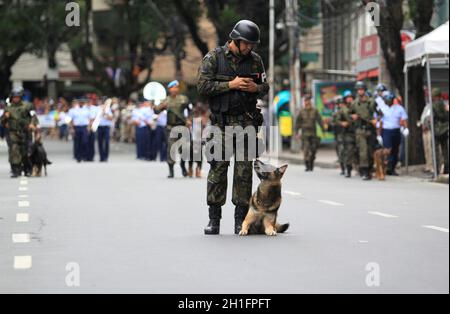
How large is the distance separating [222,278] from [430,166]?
59.1 ft

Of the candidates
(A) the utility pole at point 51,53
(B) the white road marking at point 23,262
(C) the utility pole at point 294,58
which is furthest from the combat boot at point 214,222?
(A) the utility pole at point 51,53

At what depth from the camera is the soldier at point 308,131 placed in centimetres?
2945

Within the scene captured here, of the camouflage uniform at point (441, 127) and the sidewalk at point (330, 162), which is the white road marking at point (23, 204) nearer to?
the sidewalk at point (330, 162)

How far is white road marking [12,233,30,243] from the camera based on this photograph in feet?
41.1

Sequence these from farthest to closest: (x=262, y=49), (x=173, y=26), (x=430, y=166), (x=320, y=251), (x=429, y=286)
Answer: (x=173, y=26)
(x=262, y=49)
(x=430, y=166)
(x=320, y=251)
(x=429, y=286)

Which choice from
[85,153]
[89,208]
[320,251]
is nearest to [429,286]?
[320,251]

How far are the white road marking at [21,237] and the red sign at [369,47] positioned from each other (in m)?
26.1

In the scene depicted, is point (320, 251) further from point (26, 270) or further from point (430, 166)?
point (430, 166)

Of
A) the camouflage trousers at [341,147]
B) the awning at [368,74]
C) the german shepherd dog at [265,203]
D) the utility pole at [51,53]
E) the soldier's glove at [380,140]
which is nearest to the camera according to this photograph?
the german shepherd dog at [265,203]

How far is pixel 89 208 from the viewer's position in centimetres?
1678

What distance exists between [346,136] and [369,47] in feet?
45.0

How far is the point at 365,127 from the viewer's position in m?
25.7

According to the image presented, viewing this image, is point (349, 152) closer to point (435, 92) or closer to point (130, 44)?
point (435, 92)

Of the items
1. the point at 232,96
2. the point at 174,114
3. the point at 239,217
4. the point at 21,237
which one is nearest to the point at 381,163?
the point at 174,114
